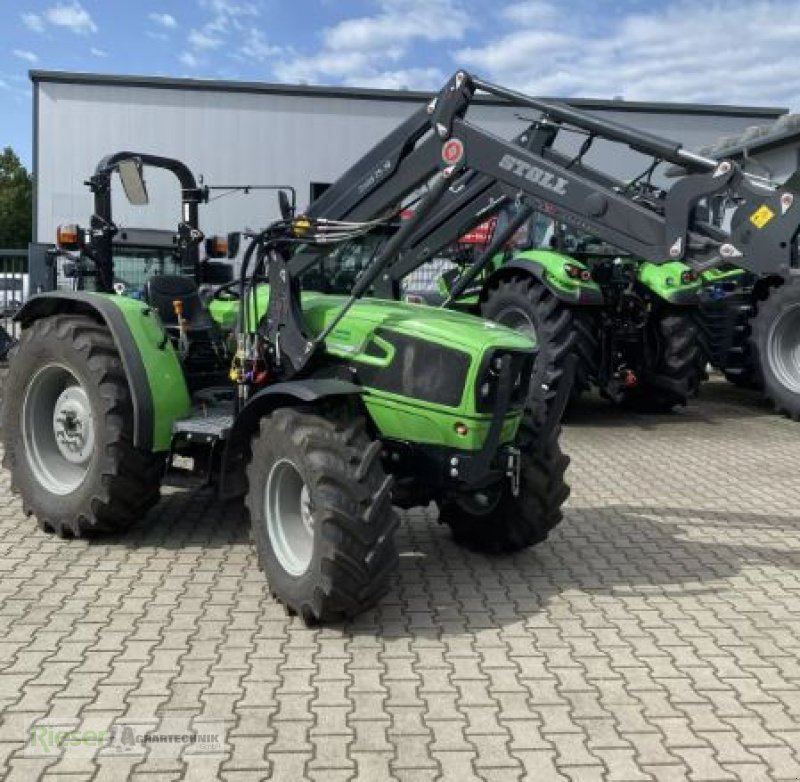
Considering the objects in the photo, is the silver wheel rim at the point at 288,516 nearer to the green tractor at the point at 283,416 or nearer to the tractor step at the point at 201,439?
the green tractor at the point at 283,416

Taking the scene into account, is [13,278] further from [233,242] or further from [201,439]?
[201,439]

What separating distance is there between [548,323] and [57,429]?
455cm

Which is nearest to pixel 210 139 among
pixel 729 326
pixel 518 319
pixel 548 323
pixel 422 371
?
pixel 518 319

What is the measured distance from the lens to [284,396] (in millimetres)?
4430

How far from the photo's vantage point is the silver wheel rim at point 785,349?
32.2 feet

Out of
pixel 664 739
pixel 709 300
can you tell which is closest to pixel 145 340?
pixel 664 739

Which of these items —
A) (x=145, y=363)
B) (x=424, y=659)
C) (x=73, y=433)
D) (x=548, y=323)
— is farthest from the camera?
(x=548, y=323)

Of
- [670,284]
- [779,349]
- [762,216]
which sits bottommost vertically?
[779,349]

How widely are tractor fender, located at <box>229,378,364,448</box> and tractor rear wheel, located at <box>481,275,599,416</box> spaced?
392 cm

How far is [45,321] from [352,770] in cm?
345

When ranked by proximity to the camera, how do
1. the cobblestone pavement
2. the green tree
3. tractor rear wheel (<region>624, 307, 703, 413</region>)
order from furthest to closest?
the green tree → tractor rear wheel (<region>624, 307, 703, 413</region>) → the cobblestone pavement

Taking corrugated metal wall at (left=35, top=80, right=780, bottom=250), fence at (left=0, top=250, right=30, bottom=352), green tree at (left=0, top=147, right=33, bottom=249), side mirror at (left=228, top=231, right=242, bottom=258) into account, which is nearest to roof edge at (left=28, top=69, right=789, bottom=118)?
corrugated metal wall at (left=35, top=80, right=780, bottom=250)

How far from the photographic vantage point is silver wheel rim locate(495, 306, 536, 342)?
8.78 meters

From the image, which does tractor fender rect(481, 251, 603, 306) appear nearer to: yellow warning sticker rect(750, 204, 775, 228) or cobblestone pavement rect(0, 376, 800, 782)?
cobblestone pavement rect(0, 376, 800, 782)
